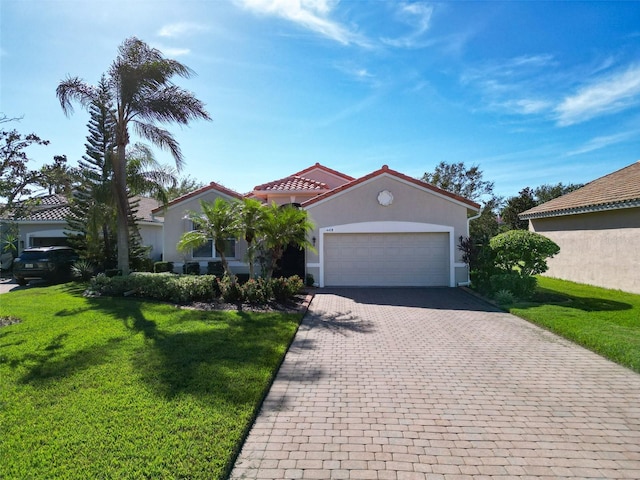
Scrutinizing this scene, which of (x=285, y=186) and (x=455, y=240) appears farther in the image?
(x=285, y=186)

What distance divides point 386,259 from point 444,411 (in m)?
10.2

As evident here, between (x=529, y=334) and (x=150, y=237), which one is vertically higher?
(x=150, y=237)

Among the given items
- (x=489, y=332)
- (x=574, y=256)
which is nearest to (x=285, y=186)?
(x=489, y=332)

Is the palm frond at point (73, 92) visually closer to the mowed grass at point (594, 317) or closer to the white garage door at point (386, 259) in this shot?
the white garage door at point (386, 259)

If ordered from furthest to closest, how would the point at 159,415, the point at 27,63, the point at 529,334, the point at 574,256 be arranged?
the point at 574,256 < the point at 27,63 < the point at 529,334 < the point at 159,415

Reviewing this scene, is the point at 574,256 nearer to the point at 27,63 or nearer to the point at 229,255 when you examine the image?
the point at 229,255

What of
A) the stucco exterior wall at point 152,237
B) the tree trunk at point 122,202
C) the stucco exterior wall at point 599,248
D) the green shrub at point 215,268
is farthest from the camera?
the stucco exterior wall at point 152,237

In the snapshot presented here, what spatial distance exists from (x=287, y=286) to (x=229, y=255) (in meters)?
5.97

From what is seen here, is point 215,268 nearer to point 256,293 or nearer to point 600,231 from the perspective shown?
point 256,293

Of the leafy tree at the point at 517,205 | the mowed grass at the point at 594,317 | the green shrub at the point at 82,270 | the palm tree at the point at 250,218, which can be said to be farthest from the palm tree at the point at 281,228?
the leafy tree at the point at 517,205

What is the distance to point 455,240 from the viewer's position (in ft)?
46.1

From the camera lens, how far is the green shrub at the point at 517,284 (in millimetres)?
11430

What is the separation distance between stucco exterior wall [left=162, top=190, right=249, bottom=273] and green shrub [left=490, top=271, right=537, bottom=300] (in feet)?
33.0

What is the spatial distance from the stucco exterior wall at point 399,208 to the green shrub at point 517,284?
235 centimetres
